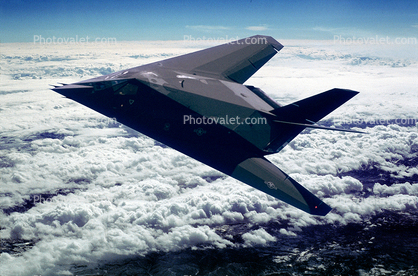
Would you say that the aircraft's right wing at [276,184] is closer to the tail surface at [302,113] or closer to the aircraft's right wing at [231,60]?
the tail surface at [302,113]

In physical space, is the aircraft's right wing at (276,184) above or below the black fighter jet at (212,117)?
below

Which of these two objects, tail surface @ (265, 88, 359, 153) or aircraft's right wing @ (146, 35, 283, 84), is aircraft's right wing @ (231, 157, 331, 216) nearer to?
tail surface @ (265, 88, 359, 153)

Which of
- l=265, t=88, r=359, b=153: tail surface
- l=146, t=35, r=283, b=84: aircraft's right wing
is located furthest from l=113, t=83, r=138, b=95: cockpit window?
l=265, t=88, r=359, b=153: tail surface

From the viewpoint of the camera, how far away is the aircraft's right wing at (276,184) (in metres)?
12.0

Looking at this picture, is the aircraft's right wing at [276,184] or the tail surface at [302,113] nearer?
the aircraft's right wing at [276,184]

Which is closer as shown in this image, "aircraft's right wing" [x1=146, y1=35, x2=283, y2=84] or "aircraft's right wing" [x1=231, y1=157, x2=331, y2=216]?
"aircraft's right wing" [x1=231, y1=157, x2=331, y2=216]

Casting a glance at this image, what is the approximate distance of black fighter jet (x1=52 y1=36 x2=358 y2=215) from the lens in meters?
13.1

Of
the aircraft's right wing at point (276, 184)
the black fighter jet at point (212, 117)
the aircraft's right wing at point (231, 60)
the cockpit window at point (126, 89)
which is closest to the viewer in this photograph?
the aircraft's right wing at point (276, 184)

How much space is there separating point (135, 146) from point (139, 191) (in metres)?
38.3

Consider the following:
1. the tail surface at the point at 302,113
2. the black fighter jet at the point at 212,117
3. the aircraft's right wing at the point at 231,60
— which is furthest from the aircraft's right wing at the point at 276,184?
the aircraft's right wing at the point at 231,60

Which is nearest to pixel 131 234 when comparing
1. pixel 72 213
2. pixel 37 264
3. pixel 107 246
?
pixel 107 246

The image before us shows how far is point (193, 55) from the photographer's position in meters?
20.5

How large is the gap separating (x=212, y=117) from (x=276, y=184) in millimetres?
5274

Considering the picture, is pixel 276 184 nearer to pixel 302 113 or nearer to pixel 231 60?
pixel 302 113
